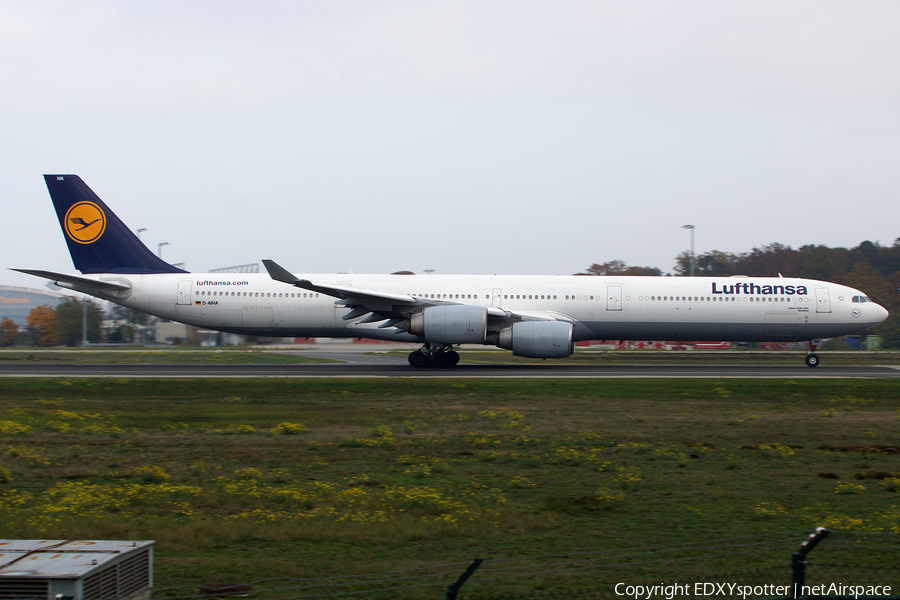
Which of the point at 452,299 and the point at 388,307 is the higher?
the point at 452,299

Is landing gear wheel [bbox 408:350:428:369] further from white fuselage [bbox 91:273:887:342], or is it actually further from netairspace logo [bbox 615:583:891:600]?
netairspace logo [bbox 615:583:891:600]

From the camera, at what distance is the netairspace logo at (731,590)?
498cm

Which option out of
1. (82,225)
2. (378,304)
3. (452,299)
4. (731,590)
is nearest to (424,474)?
(731,590)

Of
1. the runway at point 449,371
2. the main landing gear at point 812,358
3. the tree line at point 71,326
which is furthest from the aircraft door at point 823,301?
the tree line at point 71,326

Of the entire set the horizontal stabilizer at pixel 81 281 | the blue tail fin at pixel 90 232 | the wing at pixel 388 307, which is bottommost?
the wing at pixel 388 307

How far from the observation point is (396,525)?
6.82 metres

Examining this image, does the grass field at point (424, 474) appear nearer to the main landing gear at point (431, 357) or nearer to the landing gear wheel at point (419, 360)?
the main landing gear at point (431, 357)

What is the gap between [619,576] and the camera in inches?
210

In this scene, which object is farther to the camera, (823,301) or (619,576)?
(823,301)

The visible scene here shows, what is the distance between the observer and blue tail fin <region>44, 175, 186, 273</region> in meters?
24.9

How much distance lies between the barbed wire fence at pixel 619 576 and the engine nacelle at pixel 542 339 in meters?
15.6

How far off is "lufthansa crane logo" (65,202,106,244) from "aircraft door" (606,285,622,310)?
60.1 feet

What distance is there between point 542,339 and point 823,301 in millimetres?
10833

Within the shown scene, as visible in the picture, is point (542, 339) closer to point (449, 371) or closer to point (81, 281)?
point (449, 371)
